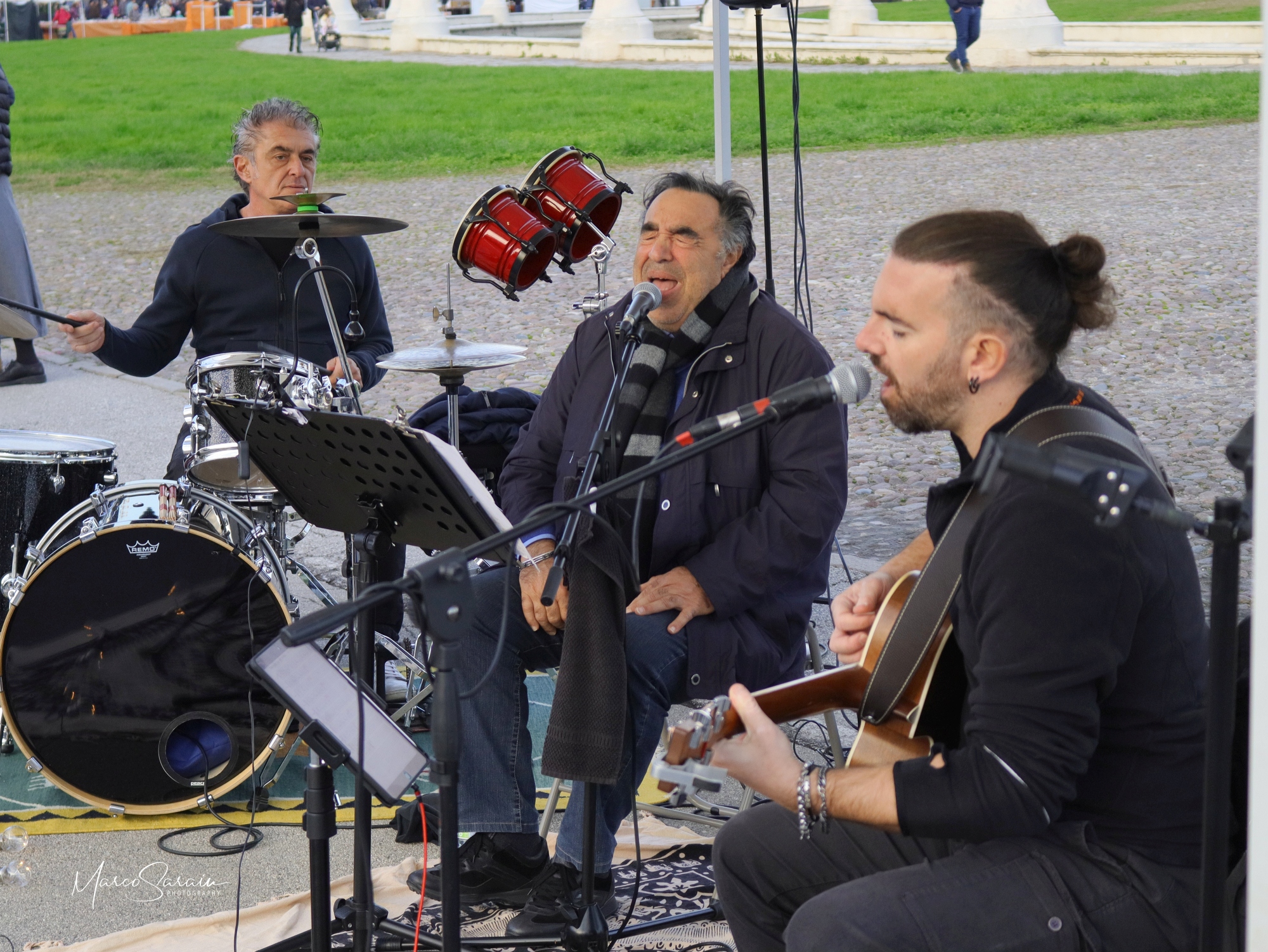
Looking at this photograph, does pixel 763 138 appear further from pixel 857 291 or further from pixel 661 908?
pixel 857 291

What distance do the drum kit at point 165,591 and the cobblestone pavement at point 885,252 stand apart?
7.79 feet

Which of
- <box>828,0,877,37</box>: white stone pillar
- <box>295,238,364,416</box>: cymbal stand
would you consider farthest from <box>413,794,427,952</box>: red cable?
<box>828,0,877,37</box>: white stone pillar

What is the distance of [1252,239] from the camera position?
403 inches

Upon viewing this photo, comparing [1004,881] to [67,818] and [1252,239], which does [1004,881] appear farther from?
[1252,239]

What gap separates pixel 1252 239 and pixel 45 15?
4325 centimetres

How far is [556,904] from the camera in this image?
312 cm

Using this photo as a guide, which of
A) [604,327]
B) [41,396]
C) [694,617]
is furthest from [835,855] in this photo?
[41,396]

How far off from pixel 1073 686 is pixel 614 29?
26.4 m

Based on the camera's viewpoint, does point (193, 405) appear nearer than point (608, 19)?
Yes

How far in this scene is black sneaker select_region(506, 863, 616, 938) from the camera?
3.07 m

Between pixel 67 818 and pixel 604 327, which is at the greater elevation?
pixel 604 327

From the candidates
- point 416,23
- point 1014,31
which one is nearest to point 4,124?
point 1014,31

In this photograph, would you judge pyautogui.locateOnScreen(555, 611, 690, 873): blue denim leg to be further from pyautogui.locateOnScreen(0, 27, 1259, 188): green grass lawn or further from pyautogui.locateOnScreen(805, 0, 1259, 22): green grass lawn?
pyautogui.locateOnScreen(805, 0, 1259, 22): green grass lawn

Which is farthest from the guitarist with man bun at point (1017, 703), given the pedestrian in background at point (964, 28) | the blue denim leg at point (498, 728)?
the pedestrian in background at point (964, 28)
